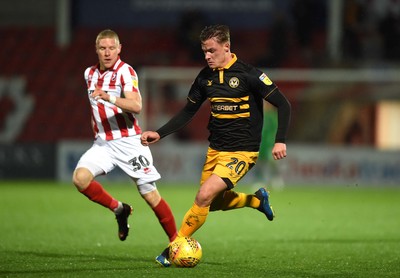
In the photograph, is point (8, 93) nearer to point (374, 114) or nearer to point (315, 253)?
point (374, 114)

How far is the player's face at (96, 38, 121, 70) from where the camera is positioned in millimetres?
7934

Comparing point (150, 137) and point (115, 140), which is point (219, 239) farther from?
point (150, 137)

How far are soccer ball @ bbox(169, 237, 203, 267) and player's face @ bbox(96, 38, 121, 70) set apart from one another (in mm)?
1914

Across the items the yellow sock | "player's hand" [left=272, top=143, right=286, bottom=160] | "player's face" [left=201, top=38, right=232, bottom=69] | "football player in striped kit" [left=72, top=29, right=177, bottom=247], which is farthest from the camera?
"football player in striped kit" [left=72, top=29, right=177, bottom=247]

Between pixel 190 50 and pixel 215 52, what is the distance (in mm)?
17360

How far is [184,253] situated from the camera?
7.09 metres

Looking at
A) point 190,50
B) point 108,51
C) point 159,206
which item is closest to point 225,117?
point 159,206

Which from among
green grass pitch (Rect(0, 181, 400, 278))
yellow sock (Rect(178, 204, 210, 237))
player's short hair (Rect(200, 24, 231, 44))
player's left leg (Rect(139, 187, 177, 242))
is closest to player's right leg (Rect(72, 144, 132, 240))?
player's left leg (Rect(139, 187, 177, 242))

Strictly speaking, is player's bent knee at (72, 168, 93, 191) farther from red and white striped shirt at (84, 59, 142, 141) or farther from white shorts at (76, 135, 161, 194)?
red and white striped shirt at (84, 59, 142, 141)

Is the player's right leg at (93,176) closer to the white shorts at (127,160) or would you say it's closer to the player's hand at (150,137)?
the white shorts at (127,160)

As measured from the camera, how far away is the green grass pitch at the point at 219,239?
23.5ft

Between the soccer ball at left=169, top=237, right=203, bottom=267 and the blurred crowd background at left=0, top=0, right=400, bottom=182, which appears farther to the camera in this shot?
the blurred crowd background at left=0, top=0, right=400, bottom=182

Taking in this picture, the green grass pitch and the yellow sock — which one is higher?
the yellow sock

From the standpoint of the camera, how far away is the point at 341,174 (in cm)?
1980
